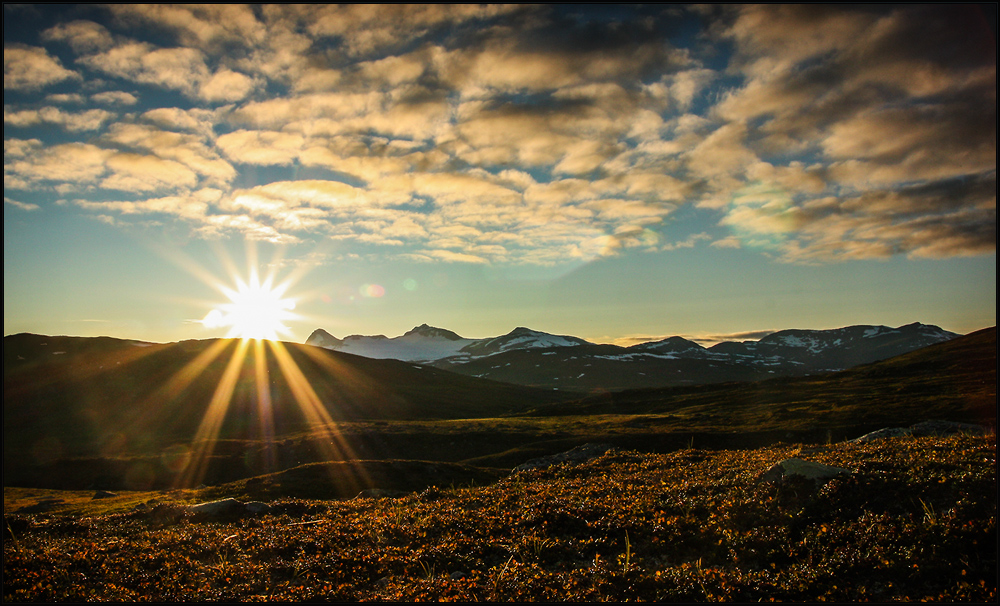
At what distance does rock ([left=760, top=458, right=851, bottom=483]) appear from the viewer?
57.6 feet

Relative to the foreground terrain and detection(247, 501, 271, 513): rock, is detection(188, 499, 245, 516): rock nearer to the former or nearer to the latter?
Result: detection(247, 501, 271, 513): rock

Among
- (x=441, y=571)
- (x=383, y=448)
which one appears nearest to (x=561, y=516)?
(x=441, y=571)

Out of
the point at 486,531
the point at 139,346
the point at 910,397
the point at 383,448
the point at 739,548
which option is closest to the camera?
the point at 739,548

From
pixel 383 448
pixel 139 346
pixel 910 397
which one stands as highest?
pixel 139 346

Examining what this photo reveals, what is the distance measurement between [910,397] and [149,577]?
125224 millimetres

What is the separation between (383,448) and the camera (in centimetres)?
8700

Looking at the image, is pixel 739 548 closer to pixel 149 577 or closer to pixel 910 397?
pixel 149 577

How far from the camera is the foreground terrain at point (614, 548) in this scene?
1307 centimetres

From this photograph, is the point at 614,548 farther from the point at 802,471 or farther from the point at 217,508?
the point at 217,508

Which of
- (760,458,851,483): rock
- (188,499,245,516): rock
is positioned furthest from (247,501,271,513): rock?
(760,458,851,483): rock

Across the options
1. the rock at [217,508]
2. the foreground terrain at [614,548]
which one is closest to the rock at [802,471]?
the foreground terrain at [614,548]

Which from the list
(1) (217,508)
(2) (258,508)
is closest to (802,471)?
(2) (258,508)

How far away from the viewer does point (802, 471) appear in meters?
18.1

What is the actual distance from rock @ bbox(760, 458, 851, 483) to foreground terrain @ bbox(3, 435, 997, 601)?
0.35 m
